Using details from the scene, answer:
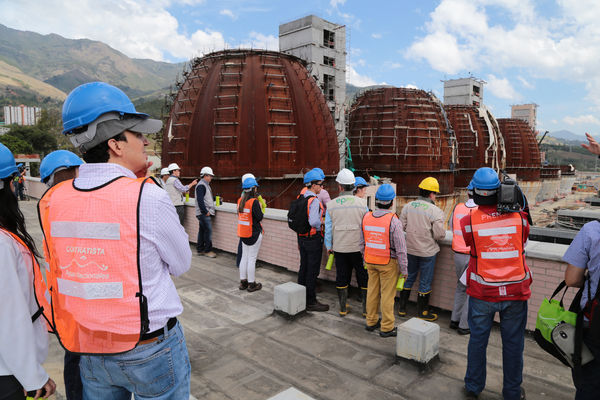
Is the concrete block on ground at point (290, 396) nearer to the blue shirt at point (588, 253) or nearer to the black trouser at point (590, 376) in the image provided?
the black trouser at point (590, 376)

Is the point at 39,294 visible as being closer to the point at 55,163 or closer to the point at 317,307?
the point at 55,163

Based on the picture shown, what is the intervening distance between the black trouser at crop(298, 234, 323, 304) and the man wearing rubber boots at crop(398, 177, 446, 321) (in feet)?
5.10

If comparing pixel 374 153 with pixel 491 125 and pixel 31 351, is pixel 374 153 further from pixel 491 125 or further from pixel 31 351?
pixel 31 351

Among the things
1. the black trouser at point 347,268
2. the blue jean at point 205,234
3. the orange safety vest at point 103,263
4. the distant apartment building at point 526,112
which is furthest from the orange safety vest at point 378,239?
the distant apartment building at point 526,112

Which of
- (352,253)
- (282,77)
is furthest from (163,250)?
(282,77)

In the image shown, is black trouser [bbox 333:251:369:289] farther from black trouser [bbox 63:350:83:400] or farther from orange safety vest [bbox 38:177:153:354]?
orange safety vest [bbox 38:177:153:354]

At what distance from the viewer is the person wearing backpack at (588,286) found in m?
2.66

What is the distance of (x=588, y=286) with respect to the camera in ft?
9.14

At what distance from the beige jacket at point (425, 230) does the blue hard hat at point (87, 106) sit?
4.58 metres

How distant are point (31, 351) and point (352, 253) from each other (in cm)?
471

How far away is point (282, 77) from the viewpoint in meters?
17.8

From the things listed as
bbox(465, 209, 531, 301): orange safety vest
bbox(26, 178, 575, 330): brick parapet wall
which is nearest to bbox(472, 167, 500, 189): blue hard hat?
bbox(465, 209, 531, 301): orange safety vest

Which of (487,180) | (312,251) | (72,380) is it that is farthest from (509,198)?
(72,380)

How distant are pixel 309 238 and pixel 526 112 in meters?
97.9
